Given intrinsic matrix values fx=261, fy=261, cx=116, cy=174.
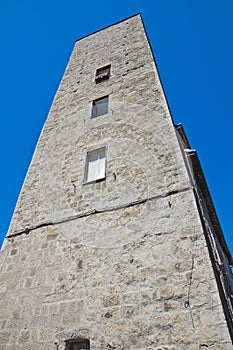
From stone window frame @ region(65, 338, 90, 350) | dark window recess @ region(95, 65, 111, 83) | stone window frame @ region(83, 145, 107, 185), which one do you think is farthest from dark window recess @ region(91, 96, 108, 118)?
stone window frame @ region(65, 338, 90, 350)

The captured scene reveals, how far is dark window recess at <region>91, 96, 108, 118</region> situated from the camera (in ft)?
25.1

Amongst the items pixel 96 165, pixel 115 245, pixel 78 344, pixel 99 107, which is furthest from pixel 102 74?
pixel 78 344

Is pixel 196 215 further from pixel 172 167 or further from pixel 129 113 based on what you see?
pixel 129 113

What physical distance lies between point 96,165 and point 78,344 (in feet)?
11.8

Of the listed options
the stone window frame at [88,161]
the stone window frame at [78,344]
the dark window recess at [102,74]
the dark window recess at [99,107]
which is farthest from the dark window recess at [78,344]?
the dark window recess at [102,74]

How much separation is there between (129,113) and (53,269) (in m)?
4.27

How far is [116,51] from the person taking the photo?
10.3 m

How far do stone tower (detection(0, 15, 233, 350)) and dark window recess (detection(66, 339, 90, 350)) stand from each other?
1cm

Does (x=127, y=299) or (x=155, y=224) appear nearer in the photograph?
(x=127, y=299)

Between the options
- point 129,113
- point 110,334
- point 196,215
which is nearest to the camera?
point 110,334

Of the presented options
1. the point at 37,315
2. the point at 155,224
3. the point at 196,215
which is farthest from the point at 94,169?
the point at 37,315

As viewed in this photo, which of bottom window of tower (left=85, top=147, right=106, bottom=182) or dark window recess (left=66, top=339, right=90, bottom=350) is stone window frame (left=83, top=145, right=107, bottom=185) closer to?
bottom window of tower (left=85, top=147, right=106, bottom=182)

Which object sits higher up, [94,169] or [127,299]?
[94,169]

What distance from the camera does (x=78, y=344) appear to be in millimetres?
3779
